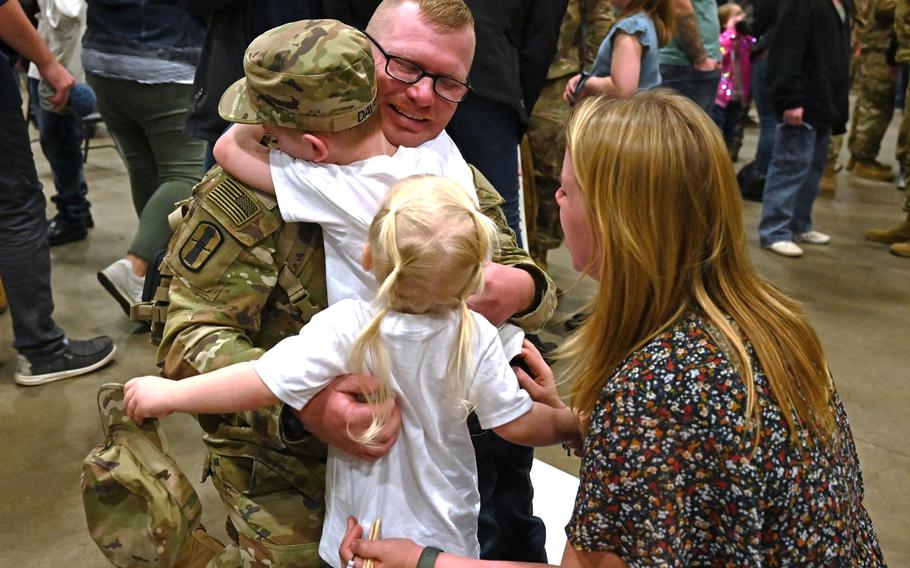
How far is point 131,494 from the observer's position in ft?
4.93

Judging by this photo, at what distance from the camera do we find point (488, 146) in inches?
98.9

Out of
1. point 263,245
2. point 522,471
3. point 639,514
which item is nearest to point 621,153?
point 639,514

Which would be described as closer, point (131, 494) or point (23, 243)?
point (131, 494)

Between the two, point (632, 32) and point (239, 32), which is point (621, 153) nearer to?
point (239, 32)

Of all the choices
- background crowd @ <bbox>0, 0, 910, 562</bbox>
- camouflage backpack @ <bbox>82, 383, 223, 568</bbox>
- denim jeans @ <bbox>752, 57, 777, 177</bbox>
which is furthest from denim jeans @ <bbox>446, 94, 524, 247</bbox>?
denim jeans @ <bbox>752, 57, 777, 177</bbox>

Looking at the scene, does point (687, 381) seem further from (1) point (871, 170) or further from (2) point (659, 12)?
(1) point (871, 170)

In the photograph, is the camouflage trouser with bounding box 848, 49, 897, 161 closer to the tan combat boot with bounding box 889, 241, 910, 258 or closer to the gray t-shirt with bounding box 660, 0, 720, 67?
the tan combat boot with bounding box 889, 241, 910, 258

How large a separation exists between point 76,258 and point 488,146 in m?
3.01

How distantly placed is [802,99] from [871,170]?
8.91 ft

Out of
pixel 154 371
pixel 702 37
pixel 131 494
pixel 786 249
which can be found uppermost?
pixel 702 37

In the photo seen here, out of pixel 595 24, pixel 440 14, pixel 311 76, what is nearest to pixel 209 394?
pixel 311 76

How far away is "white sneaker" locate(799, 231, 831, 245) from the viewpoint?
558 cm

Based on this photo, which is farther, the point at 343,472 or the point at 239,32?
the point at 239,32

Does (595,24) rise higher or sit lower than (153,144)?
higher
